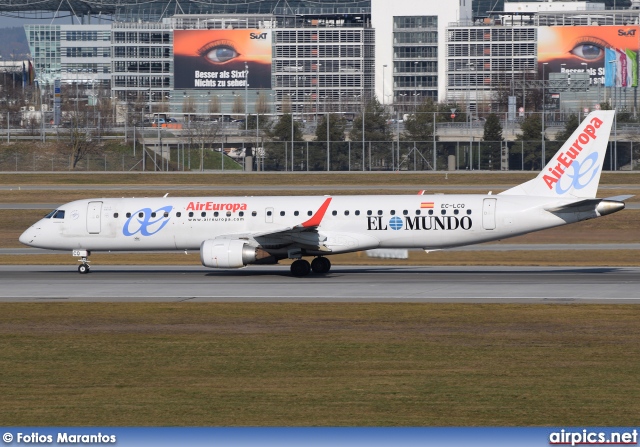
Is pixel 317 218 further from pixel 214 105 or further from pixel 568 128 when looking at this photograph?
pixel 214 105

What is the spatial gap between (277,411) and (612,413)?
601 centimetres

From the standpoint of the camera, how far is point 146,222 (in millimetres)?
43281

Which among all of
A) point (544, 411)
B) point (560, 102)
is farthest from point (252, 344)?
point (560, 102)

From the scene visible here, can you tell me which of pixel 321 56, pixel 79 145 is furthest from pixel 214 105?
pixel 79 145

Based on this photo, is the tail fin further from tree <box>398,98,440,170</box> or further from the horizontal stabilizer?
tree <box>398,98,440,170</box>

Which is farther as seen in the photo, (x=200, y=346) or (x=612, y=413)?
(x=200, y=346)

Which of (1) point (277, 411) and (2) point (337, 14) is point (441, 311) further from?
(2) point (337, 14)

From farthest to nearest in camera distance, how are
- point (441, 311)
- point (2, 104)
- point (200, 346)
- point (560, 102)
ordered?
point (2, 104) < point (560, 102) < point (441, 311) < point (200, 346)

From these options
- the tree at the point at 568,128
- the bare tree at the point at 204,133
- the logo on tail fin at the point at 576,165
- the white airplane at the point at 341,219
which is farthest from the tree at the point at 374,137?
the logo on tail fin at the point at 576,165

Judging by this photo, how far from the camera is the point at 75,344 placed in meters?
26.3

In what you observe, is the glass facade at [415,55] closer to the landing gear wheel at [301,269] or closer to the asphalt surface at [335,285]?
the asphalt surface at [335,285]

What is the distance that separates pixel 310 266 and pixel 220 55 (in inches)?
5283

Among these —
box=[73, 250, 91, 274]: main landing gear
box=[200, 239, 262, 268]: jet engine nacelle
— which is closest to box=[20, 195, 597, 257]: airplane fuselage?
box=[73, 250, 91, 274]: main landing gear

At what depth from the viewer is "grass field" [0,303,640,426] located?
61.4ft
